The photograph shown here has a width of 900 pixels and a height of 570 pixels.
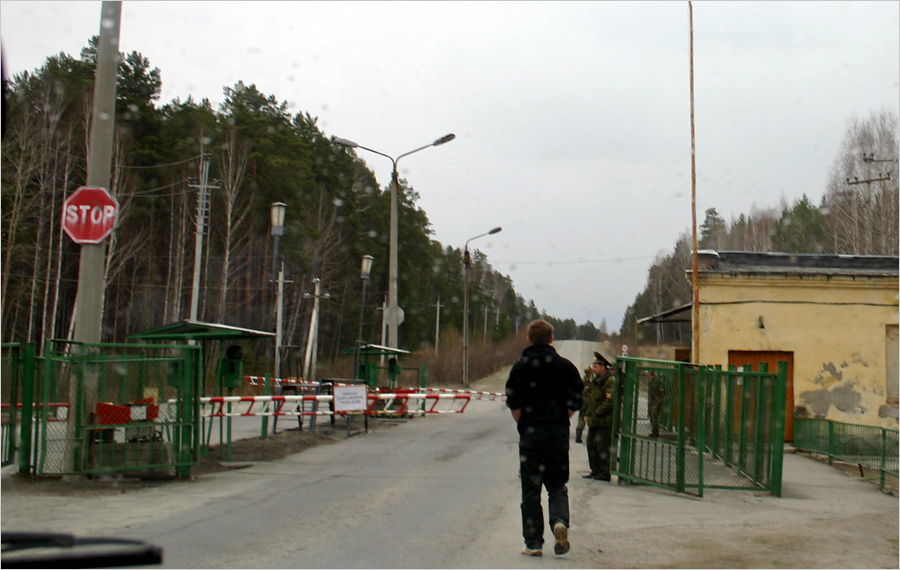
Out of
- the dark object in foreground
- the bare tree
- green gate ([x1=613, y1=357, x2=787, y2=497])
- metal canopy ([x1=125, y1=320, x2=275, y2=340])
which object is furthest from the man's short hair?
the bare tree

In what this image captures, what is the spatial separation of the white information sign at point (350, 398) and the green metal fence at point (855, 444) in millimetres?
8696

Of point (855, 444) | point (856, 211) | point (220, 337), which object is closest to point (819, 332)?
point (855, 444)

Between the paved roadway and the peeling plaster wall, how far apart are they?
276 inches

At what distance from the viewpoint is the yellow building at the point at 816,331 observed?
793 inches

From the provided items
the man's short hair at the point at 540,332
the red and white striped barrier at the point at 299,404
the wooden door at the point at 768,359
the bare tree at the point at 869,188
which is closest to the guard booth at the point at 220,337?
the red and white striped barrier at the point at 299,404

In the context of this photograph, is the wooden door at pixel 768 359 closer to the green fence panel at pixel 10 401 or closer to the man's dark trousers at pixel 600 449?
the man's dark trousers at pixel 600 449

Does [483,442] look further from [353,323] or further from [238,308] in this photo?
[353,323]

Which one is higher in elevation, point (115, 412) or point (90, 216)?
point (90, 216)

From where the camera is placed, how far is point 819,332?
20172 millimetres

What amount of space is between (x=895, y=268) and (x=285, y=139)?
1620 inches

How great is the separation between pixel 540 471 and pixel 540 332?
1.10m

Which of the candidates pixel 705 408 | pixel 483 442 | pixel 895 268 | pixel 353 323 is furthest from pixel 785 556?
pixel 353 323

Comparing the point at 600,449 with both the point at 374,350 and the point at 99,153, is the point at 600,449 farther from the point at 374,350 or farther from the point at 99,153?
the point at 374,350

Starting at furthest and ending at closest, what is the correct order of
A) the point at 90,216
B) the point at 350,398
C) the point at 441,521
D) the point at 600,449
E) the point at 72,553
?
1. the point at 350,398
2. the point at 600,449
3. the point at 90,216
4. the point at 441,521
5. the point at 72,553
